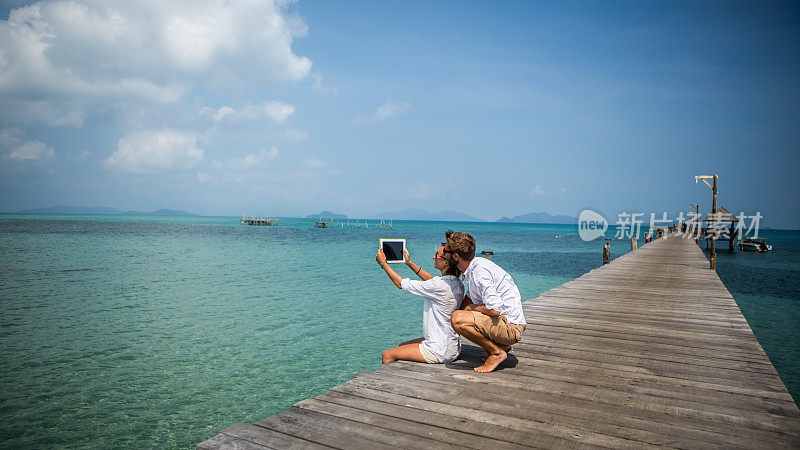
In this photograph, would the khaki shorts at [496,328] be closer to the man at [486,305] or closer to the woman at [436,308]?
the man at [486,305]

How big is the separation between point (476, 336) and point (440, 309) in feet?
1.34

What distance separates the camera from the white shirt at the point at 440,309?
402 centimetres

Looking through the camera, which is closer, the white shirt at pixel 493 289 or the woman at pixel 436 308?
the white shirt at pixel 493 289

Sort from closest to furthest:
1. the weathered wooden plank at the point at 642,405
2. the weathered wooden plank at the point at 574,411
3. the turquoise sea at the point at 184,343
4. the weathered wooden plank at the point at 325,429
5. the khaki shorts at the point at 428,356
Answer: the weathered wooden plank at the point at 325,429 < the weathered wooden plank at the point at 574,411 < the weathered wooden plank at the point at 642,405 < the khaki shorts at the point at 428,356 < the turquoise sea at the point at 184,343

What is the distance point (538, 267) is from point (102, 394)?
24.8 m

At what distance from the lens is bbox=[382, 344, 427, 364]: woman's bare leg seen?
170 inches

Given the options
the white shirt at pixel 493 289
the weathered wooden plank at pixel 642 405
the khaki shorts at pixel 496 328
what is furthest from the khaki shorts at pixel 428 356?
the white shirt at pixel 493 289

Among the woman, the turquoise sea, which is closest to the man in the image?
the woman

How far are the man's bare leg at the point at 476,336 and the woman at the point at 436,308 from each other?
0.16 m

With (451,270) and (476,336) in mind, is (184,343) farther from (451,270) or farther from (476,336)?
(476,336)

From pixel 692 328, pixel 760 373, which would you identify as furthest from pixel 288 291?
pixel 760 373

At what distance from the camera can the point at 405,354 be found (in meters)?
4.39

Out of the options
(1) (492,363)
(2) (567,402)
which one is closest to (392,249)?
(1) (492,363)

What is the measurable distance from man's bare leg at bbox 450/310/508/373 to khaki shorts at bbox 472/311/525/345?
41 mm
